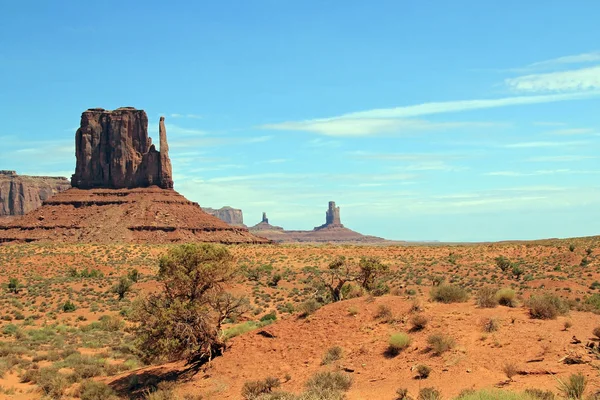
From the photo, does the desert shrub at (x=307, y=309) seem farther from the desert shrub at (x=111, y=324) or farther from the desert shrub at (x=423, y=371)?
the desert shrub at (x=111, y=324)

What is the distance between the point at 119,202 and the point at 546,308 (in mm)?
105688

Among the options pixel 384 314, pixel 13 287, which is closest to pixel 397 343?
pixel 384 314

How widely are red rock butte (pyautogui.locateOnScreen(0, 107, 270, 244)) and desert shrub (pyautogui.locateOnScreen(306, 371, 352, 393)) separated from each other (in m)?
85.0

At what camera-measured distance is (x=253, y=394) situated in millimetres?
15539

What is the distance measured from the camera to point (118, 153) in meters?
124

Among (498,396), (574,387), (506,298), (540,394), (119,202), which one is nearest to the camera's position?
(498,396)

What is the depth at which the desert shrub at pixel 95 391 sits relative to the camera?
58.2 feet

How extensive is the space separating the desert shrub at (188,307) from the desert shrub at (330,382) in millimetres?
5098

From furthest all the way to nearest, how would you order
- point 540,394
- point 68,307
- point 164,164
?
point 164,164, point 68,307, point 540,394

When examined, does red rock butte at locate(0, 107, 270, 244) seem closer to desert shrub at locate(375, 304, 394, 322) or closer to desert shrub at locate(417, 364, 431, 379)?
desert shrub at locate(375, 304, 394, 322)

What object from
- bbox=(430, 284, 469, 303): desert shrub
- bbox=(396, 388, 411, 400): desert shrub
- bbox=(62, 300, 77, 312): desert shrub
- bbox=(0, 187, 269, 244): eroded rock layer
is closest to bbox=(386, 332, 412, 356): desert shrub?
bbox=(396, 388, 411, 400): desert shrub

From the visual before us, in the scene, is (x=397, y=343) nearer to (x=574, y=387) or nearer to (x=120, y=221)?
(x=574, y=387)

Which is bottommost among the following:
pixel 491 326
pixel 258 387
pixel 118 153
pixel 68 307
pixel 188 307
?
pixel 258 387

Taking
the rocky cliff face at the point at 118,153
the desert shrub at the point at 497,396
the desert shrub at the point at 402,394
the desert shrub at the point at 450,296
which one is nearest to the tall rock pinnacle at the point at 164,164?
the rocky cliff face at the point at 118,153
